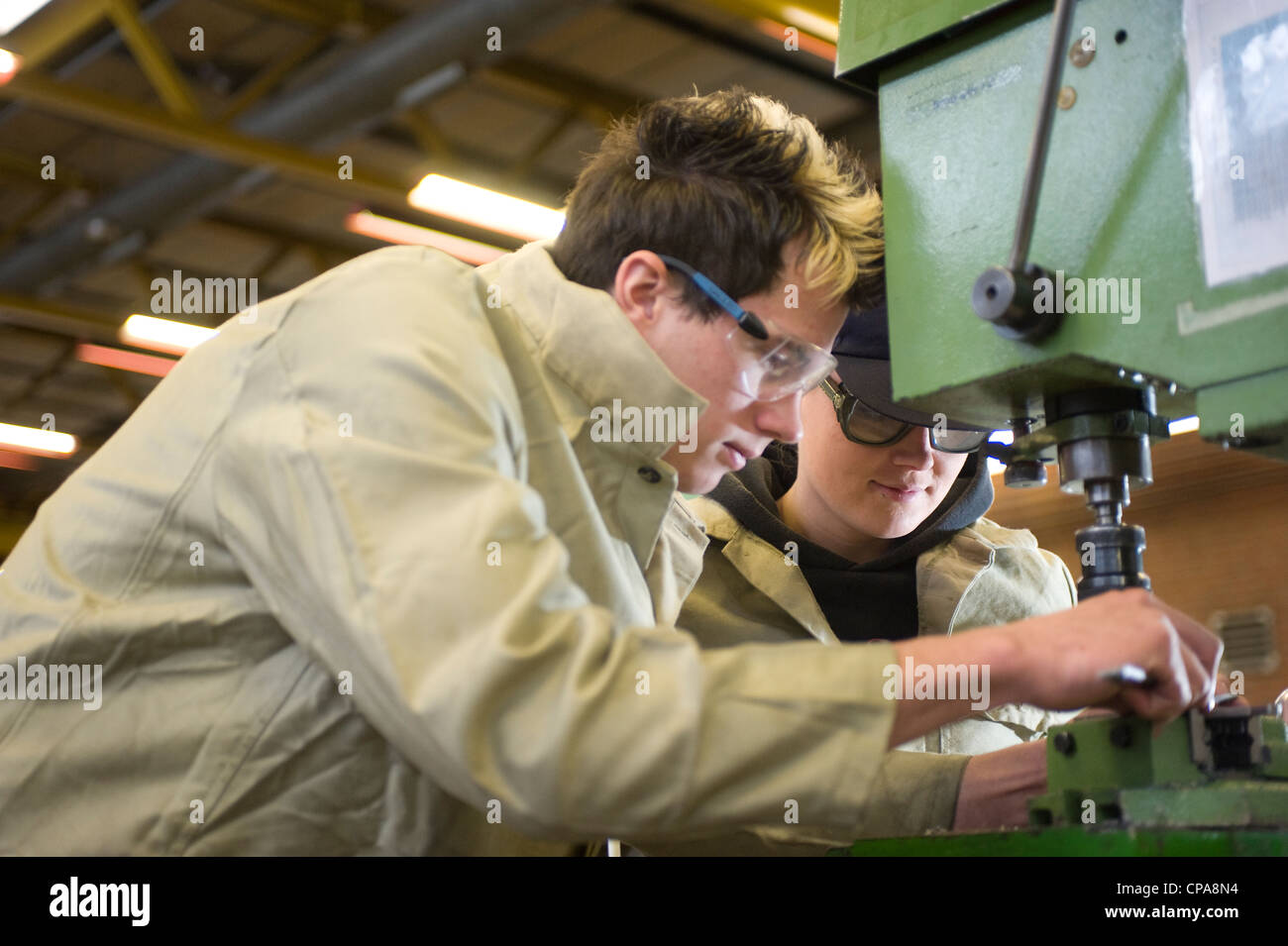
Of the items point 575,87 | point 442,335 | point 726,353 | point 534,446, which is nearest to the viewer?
point 442,335

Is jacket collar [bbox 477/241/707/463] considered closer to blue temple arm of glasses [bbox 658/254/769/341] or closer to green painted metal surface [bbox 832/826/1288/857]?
blue temple arm of glasses [bbox 658/254/769/341]

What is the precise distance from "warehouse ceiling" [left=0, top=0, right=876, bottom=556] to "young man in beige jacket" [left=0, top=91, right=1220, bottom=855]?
2178mm

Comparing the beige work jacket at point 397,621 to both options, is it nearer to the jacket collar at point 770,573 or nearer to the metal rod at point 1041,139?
the metal rod at point 1041,139

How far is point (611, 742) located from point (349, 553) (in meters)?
0.23

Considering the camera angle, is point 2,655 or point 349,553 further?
point 2,655

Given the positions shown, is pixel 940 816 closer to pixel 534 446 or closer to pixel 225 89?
pixel 534 446

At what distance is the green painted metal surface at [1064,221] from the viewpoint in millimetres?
1062

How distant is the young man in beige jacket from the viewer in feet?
3.09

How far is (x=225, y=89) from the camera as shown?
518 centimetres

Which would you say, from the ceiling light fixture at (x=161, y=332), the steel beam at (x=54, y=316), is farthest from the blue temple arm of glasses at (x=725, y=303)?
the steel beam at (x=54, y=316)

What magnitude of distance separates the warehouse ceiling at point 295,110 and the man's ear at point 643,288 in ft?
7.21
